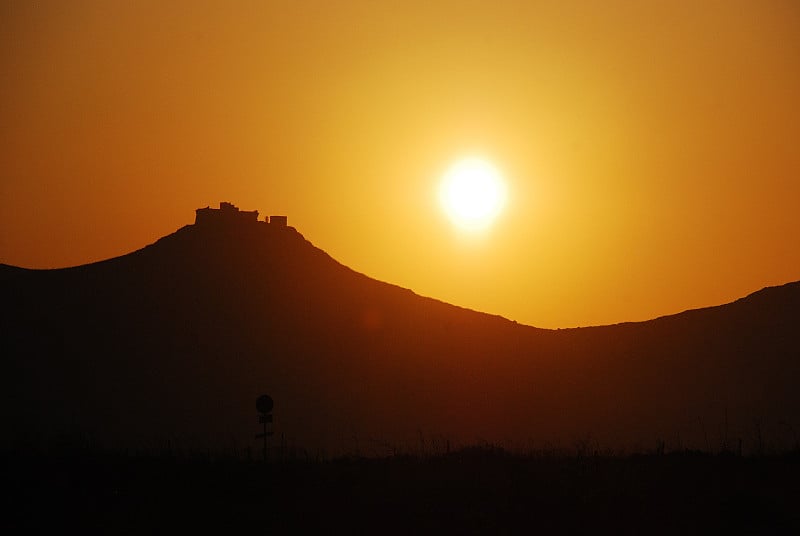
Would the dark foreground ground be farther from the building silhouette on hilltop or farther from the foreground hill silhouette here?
the building silhouette on hilltop

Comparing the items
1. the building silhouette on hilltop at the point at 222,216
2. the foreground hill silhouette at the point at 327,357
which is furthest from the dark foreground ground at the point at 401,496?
the building silhouette on hilltop at the point at 222,216

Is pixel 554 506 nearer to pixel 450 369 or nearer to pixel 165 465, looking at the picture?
pixel 165 465

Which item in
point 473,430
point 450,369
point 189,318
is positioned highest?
point 189,318

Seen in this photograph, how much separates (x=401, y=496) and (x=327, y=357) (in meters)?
109

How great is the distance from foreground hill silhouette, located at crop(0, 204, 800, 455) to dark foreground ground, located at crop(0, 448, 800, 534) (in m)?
76.9

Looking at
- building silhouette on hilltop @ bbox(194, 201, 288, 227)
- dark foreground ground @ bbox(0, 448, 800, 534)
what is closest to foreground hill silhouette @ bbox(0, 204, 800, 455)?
building silhouette on hilltop @ bbox(194, 201, 288, 227)

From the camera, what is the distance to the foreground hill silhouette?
352ft

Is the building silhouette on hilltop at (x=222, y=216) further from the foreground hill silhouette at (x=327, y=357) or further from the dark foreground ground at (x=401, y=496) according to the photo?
the dark foreground ground at (x=401, y=496)

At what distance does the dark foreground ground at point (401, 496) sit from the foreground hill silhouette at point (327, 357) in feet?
252

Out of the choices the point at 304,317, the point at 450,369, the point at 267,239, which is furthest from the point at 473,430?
the point at 267,239

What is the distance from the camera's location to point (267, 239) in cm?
14662

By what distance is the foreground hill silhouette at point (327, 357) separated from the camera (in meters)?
107

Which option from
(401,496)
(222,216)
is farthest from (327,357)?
(401,496)

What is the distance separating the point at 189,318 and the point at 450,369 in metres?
29.9
